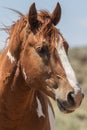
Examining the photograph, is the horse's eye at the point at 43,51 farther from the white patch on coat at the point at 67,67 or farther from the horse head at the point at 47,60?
the white patch on coat at the point at 67,67

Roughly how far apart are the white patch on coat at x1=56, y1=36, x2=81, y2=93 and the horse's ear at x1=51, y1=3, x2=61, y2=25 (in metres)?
0.46

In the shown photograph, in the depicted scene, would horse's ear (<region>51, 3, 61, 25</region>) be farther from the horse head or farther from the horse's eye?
the horse's eye

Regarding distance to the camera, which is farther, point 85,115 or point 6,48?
point 85,115

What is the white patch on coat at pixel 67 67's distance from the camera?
627cm

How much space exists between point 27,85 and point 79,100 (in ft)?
2.94

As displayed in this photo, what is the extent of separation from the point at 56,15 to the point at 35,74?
0.84m

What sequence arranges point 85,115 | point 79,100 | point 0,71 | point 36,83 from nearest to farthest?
point 79,100, point 36,83, point 0,71, point 85,115

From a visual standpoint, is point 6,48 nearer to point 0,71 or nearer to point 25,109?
point 0,71

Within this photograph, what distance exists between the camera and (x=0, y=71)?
7.24 meters

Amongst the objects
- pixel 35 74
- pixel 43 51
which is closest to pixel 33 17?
pixel 43 51

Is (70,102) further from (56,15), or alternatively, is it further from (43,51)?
(56,15)

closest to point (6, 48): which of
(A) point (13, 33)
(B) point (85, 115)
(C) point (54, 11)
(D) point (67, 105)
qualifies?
(A) point (13, 33)

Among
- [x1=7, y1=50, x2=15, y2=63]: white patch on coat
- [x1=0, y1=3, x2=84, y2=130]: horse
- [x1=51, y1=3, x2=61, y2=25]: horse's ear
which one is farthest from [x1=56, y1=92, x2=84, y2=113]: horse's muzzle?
[x1=51, y1=3, x2=61, y2=25]: horse's ear

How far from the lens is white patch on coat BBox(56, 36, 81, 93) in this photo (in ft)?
20.6
